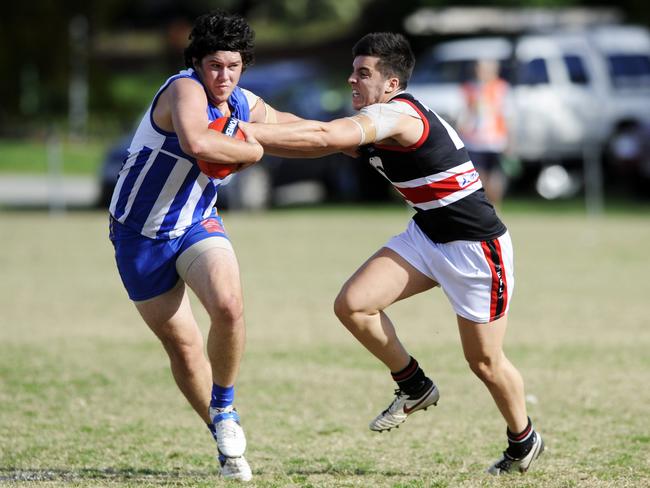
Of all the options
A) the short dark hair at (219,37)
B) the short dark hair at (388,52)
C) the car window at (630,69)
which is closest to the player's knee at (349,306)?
the short dark hair at (388,52)

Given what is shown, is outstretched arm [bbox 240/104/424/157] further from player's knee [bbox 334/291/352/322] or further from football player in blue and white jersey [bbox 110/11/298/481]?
player's knee [bbox 334/291/352/322]

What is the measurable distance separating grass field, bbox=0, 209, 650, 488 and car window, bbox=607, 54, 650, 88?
818 cm

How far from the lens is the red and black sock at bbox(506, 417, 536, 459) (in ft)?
20.7

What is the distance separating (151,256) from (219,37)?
1.13 metres

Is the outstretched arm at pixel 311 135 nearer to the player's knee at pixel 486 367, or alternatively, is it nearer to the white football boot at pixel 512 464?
the player's knee at pixel 486 367

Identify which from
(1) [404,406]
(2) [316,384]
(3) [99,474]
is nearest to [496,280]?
(1) [404,406]

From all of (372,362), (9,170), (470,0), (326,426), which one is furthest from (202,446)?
(470,0)

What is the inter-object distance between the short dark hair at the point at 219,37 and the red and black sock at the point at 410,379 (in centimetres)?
177

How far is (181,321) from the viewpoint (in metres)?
6.22

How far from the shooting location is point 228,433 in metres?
6.08

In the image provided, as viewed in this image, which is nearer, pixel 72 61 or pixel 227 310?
pixel 227 310

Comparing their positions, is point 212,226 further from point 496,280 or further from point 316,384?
point 316,384

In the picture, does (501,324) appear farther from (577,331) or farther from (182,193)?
(577,331)

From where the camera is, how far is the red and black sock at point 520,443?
6320mm
